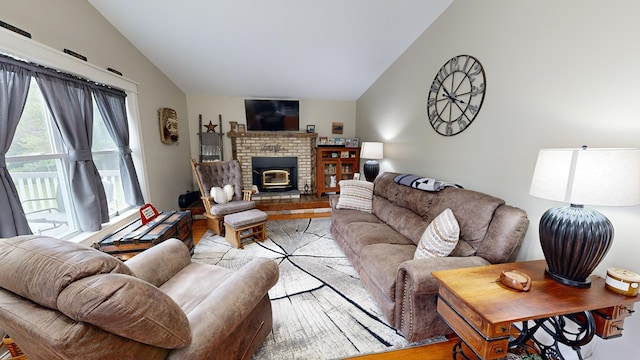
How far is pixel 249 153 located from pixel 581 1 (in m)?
4.70

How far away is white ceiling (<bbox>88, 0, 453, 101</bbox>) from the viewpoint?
7.98ft

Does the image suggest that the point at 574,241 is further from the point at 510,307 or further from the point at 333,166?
the point at 333,166

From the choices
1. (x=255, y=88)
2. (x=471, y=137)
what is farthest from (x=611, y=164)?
(x=255, y=88)

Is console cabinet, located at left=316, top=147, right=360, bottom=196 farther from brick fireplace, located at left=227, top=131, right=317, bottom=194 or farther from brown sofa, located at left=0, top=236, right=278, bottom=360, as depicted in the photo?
brown sofa, located at left=0, top=236, right=278, bottom=360

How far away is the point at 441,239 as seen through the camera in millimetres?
1676

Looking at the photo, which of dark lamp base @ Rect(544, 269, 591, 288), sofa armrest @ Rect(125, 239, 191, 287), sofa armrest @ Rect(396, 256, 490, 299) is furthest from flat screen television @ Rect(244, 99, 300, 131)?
dark lamp base @ Rect(544, 269, 591, 288)

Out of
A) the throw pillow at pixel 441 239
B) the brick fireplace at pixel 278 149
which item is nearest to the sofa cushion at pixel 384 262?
the throw pillow at pixel 441 239

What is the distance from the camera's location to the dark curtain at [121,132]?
2.45 m

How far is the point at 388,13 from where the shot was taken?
254 centimetres

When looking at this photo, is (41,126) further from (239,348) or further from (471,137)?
(471,137)

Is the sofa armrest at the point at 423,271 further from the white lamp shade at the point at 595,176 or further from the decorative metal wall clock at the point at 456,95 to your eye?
the decorative metal wall clock at the point at 456,95

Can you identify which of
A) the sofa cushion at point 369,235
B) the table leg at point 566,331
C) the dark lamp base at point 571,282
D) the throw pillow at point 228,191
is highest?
the throw pillow at point 228,191

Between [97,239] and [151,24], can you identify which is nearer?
[97,239]

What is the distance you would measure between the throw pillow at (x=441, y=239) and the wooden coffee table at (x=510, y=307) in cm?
37
